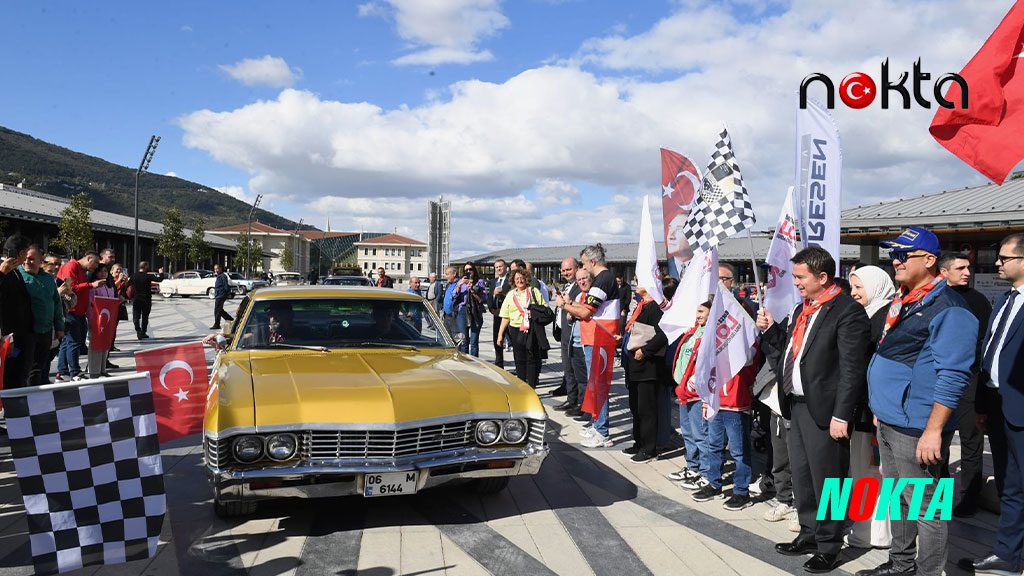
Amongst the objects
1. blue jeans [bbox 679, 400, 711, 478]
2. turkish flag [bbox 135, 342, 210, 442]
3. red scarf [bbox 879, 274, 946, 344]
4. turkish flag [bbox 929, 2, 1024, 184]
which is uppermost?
turkish flag [bbox 929, 2, 1024, 184]

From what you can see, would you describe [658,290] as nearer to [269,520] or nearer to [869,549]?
[869,549]

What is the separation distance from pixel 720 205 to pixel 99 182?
195m

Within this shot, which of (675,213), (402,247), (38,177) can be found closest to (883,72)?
(675,213)

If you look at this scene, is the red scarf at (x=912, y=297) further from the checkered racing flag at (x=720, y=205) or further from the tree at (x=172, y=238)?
the tree at (x=172, y=238)

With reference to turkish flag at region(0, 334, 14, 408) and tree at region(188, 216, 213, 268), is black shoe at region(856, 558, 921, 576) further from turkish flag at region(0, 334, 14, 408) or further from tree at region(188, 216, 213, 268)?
tree at region(188, 216, 213, 268)

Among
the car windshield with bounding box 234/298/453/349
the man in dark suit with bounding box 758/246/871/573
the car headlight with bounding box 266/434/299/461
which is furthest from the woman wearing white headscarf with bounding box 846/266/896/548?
the car headlight with bounding box 266/434/299/461

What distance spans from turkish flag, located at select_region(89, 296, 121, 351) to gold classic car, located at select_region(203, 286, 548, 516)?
97.2 inches

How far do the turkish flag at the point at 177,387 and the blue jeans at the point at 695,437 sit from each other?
3719mm

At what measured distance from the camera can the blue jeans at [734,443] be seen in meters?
5.07

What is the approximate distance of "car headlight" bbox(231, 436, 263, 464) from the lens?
394 centimetres

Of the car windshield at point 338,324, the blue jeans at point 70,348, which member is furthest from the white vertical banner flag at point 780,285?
the blue jeans at point 70,348

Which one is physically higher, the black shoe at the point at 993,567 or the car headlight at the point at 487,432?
the car headlight at the point at 487,432

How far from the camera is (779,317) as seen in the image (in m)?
5.49

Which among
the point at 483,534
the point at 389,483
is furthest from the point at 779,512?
the point at 389,483
